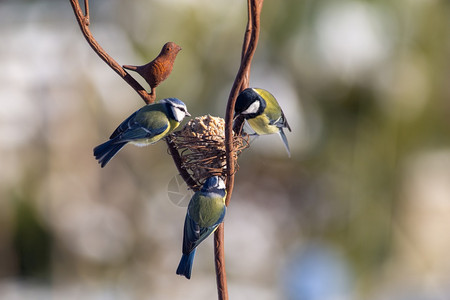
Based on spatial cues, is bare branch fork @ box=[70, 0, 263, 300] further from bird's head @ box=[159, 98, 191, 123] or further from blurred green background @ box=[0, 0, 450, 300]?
blurred green background @ box=[0, 0, 450, 300]

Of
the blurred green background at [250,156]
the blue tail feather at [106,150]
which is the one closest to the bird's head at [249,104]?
the blue tail feather at [106,150]

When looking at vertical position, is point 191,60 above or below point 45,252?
above

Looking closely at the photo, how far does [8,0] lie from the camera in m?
2.37

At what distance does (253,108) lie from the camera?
0.54m

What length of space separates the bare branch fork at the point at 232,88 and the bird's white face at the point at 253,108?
22mm

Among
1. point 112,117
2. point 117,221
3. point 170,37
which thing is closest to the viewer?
point 170,37

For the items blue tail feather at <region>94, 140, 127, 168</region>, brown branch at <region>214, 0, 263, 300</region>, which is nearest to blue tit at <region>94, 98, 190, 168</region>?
blue tail feather at <region>94, 140, 127, 168</region>

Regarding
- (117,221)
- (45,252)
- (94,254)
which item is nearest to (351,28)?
(117,221)

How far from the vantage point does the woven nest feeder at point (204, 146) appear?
1.78 feet

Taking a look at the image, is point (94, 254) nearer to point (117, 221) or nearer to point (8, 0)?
point (117, 221)

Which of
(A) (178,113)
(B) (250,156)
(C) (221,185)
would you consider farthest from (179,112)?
(B) (250,156)

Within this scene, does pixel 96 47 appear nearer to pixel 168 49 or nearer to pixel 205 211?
pixel 168 49

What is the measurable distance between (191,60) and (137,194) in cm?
67

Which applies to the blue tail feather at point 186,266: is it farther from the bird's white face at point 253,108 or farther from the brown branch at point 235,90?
the bird's white face at point 253,108
